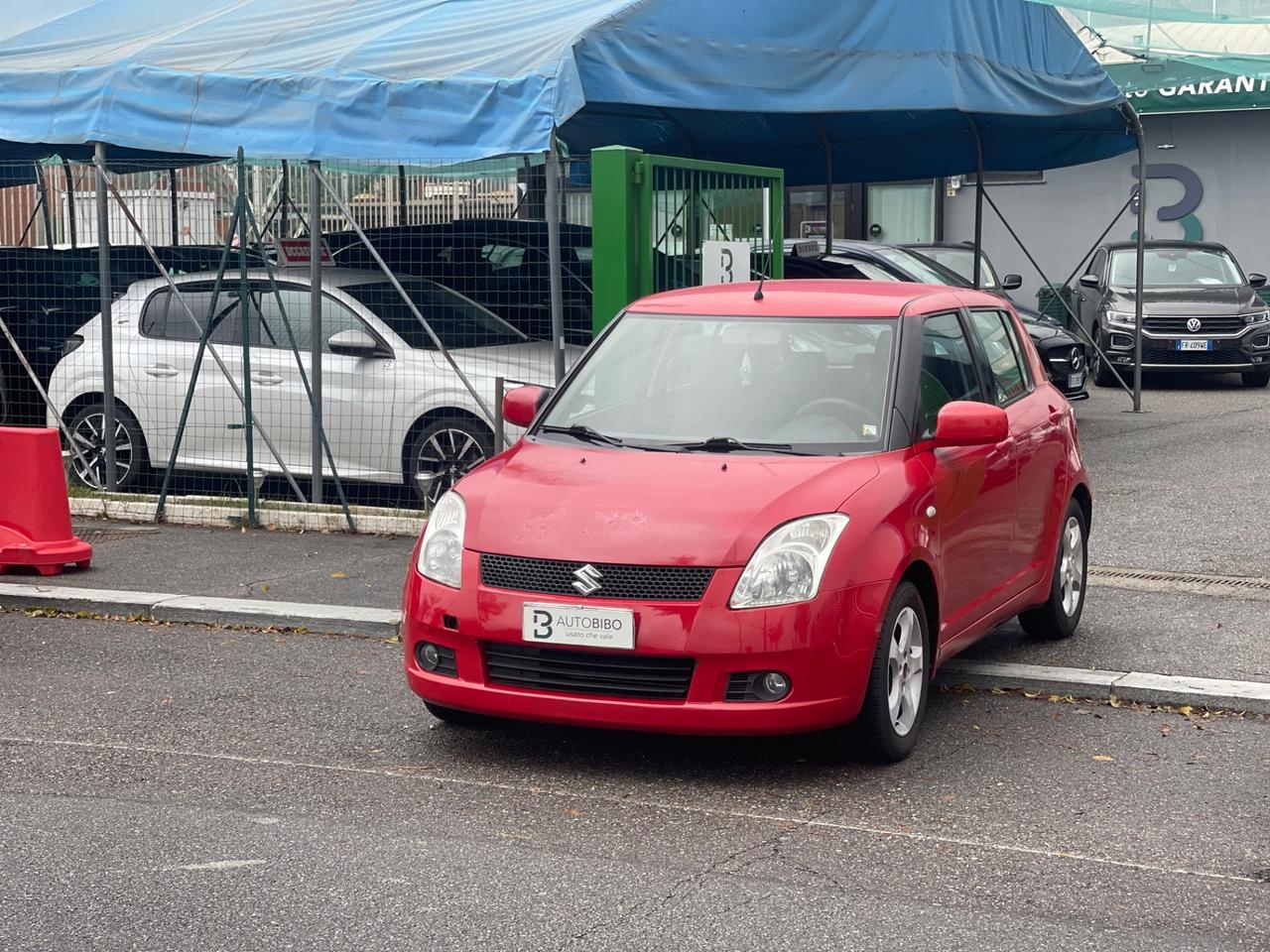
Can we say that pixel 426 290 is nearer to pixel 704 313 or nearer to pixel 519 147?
pixel 519 147

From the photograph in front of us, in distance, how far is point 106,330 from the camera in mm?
11914

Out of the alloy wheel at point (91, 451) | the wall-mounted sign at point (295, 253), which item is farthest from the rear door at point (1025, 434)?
the alloy wheel at point (91, 451)

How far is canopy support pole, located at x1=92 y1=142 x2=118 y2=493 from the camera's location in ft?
38.5

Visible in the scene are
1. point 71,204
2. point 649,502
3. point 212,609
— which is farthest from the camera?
point 71,204

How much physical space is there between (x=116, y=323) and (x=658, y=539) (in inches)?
298

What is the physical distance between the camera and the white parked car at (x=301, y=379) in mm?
10945

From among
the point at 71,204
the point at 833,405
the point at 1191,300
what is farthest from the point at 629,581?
the point at 1191,300

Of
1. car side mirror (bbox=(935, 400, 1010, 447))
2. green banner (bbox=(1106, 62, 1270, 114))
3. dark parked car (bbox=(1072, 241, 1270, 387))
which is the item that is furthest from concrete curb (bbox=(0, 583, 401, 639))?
green banner (bbox=(1106, 62, 1270, 114))

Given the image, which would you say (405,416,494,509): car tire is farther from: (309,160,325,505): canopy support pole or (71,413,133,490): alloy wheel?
(71,413,133,490): alloy wheel

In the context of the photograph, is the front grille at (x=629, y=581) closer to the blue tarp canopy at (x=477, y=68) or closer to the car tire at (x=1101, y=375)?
the blue tarp canopy at (x=477, y=68)

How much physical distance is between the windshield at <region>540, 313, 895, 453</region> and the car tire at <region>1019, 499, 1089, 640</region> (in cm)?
167

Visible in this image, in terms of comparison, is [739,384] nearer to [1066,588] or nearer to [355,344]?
[1066,588]

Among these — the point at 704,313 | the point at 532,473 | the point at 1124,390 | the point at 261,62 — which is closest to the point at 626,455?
the point at 532,473

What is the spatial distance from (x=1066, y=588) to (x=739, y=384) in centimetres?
218
